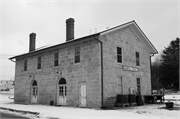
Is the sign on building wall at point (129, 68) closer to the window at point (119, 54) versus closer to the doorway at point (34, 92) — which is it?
the window at point (119, 54)

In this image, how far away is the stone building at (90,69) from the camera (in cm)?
1670

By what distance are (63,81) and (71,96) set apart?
1.84 m

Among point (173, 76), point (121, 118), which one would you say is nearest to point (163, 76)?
point (173, 76)

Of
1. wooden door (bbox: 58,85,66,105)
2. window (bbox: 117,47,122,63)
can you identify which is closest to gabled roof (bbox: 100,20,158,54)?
window (bbox: 117,47,122,63)

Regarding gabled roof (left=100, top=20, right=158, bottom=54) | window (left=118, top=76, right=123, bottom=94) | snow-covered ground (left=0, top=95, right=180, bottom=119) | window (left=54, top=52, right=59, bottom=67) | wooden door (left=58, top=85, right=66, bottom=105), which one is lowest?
snow-covered ground (left=0, top=95, right=180, bottom=119)

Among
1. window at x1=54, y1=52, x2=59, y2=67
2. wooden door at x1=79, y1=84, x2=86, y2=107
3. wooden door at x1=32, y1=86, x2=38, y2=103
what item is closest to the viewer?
wooden door at x1=79, y1=84, x2=86, y2=107

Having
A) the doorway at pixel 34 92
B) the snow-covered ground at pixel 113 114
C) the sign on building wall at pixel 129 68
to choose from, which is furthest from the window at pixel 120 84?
the doorway at pixel 34 92

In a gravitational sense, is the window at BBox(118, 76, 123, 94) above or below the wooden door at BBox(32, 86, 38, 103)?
above

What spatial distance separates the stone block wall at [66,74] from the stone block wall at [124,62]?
862 millimetres

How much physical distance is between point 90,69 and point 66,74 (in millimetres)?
3054

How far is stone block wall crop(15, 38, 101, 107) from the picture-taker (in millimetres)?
16688

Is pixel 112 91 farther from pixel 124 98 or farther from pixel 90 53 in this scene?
pixel 90 53

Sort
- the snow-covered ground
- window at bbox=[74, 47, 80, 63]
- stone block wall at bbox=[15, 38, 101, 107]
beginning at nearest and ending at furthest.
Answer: the snow-covered ground
stone block wall at bbox=[15, 38, 101, 107]
window at bbox=[74, 47, 80, 63]

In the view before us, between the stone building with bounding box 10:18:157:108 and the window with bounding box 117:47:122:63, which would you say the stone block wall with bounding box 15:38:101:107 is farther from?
the window with bounding box 117:47:122:63
